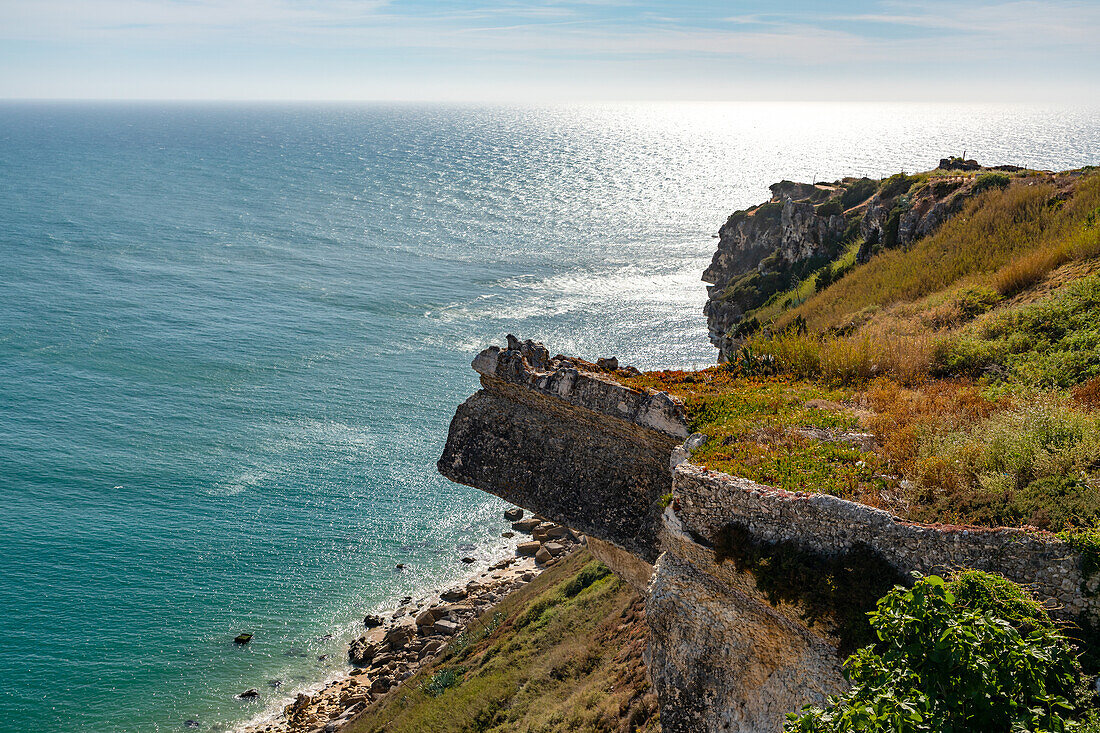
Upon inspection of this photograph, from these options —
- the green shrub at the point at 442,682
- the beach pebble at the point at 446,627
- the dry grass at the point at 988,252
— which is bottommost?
the beach pebble at the point at 446,627

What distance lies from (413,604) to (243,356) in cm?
3645

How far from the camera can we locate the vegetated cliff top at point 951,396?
9000mm

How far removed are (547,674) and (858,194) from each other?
35329 millimetres

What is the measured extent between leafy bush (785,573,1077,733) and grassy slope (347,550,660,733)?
7.81 meters

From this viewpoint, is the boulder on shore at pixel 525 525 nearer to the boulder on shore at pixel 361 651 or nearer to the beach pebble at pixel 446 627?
the beach pebble at pixel 446 627

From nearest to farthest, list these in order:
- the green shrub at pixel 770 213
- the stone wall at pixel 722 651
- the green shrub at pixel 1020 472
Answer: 1. the green shrub at pixel 1020 472
2. the stone wall at pixel 722 651
3. the green shrub at pixel 770 213

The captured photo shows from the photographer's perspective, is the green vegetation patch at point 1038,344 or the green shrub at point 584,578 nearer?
the green vegetation patch at point 1038,344

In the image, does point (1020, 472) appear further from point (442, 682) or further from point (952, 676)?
point (442, 682)

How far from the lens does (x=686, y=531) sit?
10367 mm

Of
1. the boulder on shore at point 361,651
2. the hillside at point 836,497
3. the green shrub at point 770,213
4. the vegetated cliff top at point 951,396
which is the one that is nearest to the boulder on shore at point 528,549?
the boulder on shore at point 361,651

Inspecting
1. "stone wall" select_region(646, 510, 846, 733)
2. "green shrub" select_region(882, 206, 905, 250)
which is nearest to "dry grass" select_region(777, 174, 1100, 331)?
"green shrub" select_region(882, 206, 905, 250)

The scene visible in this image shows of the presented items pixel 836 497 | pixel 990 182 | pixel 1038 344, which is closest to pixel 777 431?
pixel 836 497

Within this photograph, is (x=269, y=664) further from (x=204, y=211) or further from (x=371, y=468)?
(x=204, y=211)

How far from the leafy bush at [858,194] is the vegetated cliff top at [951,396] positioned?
67.0 ft
